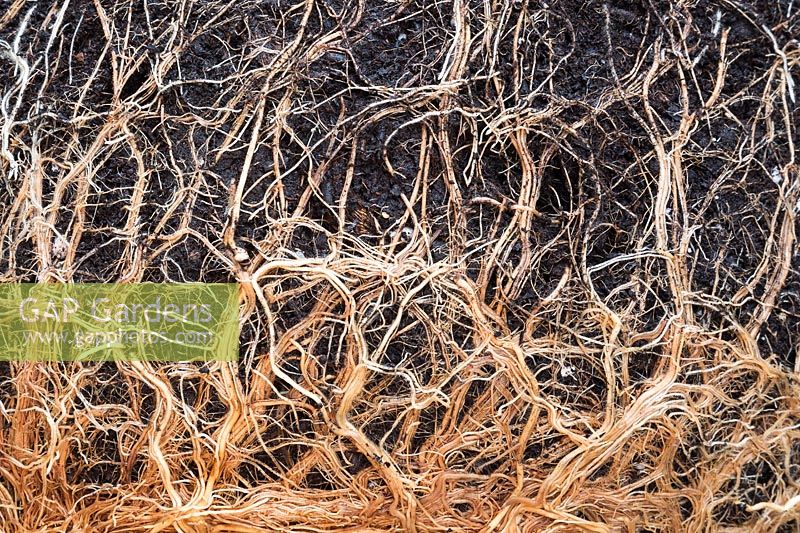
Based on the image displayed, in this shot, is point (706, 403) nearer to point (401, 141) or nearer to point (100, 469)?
point (401, 141)

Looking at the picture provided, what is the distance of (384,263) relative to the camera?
1106mm

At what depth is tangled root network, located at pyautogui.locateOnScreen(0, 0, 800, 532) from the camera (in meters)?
1.10

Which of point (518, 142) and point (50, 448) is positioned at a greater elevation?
point (518, 142)

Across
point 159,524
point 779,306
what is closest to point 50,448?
point 159,524

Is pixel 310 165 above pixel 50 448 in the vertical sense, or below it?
above

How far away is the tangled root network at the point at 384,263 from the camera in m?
1.10

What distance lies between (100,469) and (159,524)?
5.6 inches

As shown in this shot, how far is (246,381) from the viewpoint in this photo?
1.10 m

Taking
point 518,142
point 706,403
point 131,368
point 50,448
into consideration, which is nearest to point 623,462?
point 706,403

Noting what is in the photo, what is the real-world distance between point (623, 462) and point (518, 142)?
564 millimetres

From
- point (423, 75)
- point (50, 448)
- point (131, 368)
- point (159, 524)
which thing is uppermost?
point (423, 75)

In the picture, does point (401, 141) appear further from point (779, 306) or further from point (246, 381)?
point (779, 306)

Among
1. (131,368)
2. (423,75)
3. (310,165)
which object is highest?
(423,75)

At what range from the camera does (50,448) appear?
110cm
